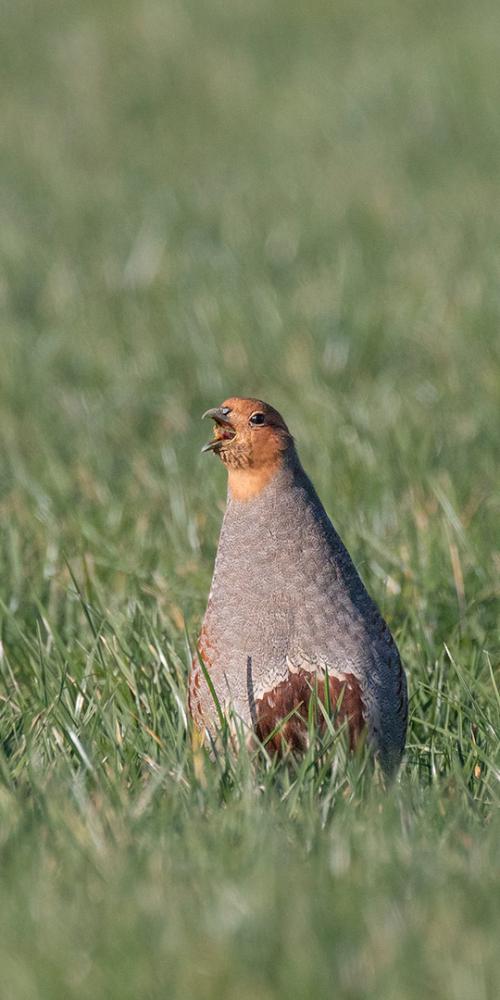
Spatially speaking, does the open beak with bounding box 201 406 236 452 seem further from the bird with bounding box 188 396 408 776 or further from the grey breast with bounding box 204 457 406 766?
the grey breast with bounding box 204 457 406 766

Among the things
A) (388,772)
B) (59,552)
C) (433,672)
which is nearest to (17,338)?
(59,552)

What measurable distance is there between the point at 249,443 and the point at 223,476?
7.58 feet

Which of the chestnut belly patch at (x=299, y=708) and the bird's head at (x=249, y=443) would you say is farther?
the bird's head at (x=249, y=443)

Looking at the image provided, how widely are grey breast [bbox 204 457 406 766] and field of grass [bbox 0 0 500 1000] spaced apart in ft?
0.61

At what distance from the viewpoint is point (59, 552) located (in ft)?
16.9

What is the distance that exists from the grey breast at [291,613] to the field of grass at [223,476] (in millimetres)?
187

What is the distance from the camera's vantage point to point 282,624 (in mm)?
3336

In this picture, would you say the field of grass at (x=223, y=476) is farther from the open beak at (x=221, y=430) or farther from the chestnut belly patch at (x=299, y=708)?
the open beak at (x=221, y=430)

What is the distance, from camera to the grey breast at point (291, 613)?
3332mm

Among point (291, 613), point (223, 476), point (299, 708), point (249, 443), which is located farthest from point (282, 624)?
point (223, 476)

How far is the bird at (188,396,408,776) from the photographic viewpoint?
3328 mm

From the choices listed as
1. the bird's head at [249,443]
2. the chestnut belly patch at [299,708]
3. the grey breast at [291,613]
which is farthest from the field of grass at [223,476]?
the bird's head at [249,443]

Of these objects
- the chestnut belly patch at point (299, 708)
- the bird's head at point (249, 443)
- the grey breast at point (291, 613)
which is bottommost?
the chestnut belly patch at point (299, 708)

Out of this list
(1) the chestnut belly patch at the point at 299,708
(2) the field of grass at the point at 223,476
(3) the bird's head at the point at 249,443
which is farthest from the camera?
(3) the bird's head at the point at 249,443
